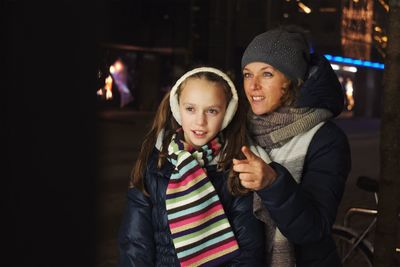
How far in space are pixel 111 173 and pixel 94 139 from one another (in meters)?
10.9

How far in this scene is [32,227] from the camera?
1518 millimetres

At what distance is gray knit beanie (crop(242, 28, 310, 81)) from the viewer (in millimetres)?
2395

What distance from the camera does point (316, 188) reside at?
2221 mm

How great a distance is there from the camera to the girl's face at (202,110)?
228 centimetres

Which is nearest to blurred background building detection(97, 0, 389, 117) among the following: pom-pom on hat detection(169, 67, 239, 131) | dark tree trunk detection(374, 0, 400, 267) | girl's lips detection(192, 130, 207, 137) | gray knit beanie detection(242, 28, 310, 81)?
dark tree trunk detection(374, 0, 400, 267)

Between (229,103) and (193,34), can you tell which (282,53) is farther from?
(193,34)

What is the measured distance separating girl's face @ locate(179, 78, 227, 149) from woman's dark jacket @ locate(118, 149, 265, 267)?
0.13m

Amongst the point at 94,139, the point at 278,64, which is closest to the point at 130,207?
the point at 278,64

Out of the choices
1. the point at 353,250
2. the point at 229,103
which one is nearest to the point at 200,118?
the point at 229,103

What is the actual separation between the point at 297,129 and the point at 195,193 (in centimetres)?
47

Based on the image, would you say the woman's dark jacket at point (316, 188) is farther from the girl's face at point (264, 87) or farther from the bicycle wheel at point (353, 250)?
the bicycle wheel at point (353, 250)

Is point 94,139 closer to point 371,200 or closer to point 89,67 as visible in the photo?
point 89,67

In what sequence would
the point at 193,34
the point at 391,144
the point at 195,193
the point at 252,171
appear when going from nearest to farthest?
1. the point at 252,171
2. the point at 195,193
3. the point at 391,144
4. the point at 193,34

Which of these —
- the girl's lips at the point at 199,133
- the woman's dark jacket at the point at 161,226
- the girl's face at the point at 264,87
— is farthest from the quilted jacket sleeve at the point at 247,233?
the girl's face at the point at 264,87
